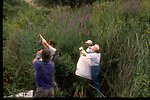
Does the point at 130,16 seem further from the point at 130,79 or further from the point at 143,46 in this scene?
the point at 130,79

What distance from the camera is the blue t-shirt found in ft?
18.6

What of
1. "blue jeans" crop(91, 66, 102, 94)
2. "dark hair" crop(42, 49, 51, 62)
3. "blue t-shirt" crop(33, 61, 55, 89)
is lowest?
"blue jeans" crop(91, 66, 102, 94)

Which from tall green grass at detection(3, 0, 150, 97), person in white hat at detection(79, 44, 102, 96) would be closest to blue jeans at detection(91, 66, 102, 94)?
person in white hat at detection(79, 44, 102, 96)

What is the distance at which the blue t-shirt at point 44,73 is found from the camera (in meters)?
5.68

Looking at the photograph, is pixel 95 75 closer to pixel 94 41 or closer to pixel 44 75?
pixel 94 41

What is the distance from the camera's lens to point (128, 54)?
6.80 meters

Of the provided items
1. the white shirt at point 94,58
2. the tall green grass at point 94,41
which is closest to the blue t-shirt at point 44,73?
the tall green grass at point 94,41

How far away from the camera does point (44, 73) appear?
570 centimetres

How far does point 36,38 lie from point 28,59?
1.93 feet

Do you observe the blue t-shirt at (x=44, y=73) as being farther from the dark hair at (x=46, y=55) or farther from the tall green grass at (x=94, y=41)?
the tall green grass at (x=94, y=41)

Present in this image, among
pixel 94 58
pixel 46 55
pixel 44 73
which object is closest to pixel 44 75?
pixel 44 73

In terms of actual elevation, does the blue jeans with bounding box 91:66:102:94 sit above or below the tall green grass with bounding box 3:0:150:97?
below

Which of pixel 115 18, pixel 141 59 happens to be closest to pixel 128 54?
pixel 141 59

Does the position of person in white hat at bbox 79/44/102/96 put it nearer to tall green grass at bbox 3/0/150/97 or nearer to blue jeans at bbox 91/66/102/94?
blue jeans at bbox 91/66/102/94
